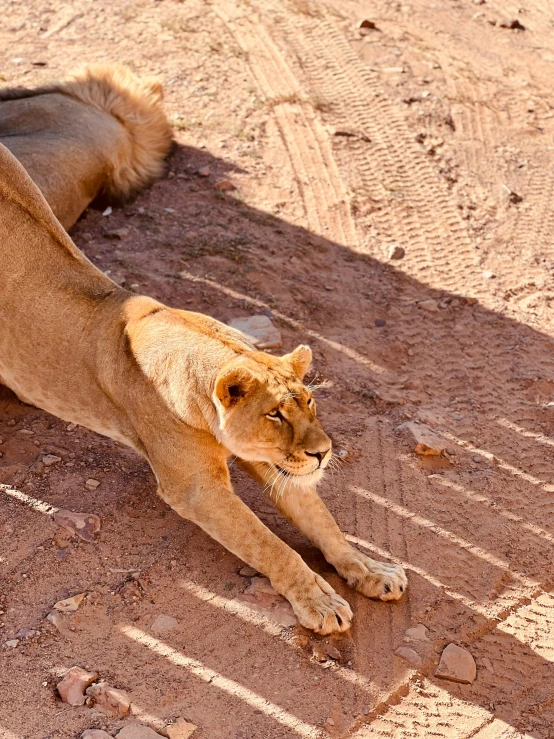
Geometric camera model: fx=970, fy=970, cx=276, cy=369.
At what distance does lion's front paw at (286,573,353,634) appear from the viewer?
4.01 metres

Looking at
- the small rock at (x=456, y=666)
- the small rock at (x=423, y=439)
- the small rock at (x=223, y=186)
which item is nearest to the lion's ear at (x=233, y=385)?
the small rock at (x=456, y=666)

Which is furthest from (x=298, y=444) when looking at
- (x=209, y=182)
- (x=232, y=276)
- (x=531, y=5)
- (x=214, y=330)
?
(x=531, y=5)

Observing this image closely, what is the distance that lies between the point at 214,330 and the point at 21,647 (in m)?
1.53

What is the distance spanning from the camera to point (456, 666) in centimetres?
400

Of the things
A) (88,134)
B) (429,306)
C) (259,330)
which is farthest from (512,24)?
(259,330)

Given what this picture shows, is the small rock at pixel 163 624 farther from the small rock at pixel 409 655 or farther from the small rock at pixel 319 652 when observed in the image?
the small rock at pixel 409 655

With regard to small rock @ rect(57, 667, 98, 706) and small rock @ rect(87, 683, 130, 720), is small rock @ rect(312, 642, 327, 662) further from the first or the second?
small rock @ rect(57, 667, 98, 706)

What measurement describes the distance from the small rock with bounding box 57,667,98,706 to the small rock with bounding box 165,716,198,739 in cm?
35

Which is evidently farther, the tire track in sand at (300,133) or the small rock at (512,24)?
the small rock at (512,24)

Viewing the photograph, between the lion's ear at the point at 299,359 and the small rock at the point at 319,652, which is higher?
the lion's ear at the point at 299,359

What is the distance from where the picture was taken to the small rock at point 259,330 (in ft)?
19.3

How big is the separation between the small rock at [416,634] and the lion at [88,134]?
3904 millimetres

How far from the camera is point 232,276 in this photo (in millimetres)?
6523

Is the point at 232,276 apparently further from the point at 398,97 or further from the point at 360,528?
the point at 398,97
